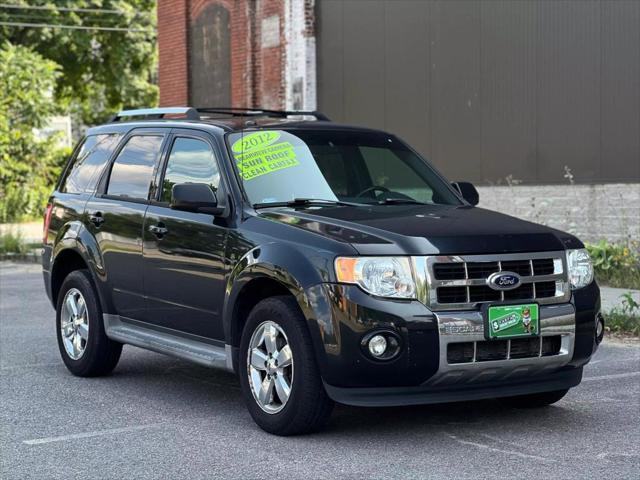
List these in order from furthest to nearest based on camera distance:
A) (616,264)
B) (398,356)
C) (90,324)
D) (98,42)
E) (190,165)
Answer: (98,42)
(616,264)
(90,324)
(190,165)
(398,356)

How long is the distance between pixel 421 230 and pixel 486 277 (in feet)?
1.48

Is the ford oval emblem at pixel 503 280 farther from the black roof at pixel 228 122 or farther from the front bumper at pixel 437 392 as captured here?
the black roof at pixel 228 122

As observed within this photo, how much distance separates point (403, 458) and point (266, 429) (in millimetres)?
940

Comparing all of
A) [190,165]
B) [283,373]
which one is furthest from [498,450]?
[190,165]

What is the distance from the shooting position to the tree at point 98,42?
40.9 meters

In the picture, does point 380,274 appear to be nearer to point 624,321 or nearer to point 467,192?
point 467,192

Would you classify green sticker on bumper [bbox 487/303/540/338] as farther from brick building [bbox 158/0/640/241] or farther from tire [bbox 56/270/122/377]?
brick building [bbox 158/0/640/241]

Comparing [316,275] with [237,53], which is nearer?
[316,275]

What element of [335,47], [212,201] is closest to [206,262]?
[212,201]

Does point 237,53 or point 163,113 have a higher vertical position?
point 237,53

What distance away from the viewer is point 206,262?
7.25 meters

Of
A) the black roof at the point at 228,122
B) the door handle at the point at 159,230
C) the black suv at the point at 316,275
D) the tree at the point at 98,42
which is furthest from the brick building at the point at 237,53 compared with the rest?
the tree at the point at 98,42

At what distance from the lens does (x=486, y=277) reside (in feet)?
20.8

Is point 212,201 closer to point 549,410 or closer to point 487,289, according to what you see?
point 487,289
